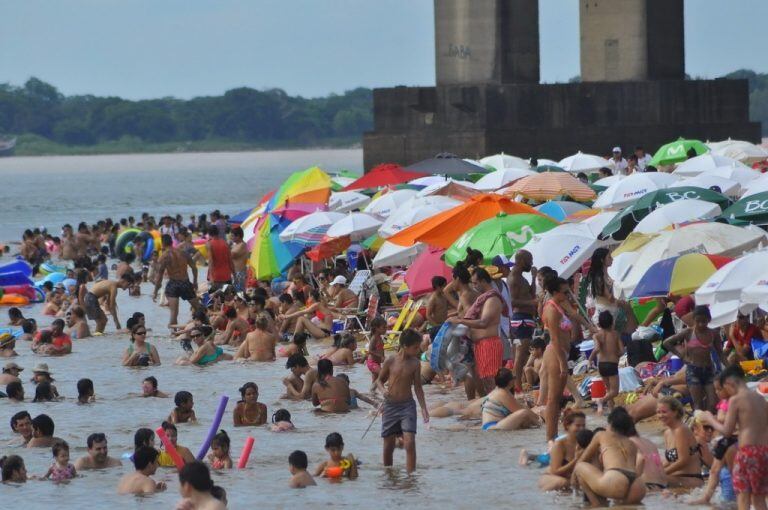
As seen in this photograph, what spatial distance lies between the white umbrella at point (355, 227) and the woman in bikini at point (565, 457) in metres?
11.6

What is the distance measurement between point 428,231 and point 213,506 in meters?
10.9

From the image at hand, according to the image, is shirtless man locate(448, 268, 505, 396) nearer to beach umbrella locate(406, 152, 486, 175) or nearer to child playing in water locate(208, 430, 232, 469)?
child playing in water locate(208, 430, 232, 469)

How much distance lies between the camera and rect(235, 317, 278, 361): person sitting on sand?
21.3 meters

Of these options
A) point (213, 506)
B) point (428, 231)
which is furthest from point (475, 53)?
point (213, 506)

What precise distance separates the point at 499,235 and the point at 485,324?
316cm

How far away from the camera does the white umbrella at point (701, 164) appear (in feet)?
81.4

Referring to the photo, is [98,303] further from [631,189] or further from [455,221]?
[631,189]

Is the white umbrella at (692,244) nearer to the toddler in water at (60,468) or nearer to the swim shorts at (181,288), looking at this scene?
the toddler in water at (60,468)

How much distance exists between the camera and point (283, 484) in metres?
14.0

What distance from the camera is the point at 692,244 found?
1572cm

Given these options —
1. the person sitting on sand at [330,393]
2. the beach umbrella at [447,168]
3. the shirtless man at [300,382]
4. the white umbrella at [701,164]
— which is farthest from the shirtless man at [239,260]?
the person sitting on sand at [330,393]

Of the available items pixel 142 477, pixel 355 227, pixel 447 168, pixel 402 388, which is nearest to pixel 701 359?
pixel 402 388

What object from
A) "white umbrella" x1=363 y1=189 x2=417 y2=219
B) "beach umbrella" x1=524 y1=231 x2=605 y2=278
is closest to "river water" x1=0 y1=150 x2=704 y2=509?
"beach umbrella" x1=524 y1=231 x2=605 y2=278

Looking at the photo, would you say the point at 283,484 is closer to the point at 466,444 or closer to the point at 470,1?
the point at 466,444
